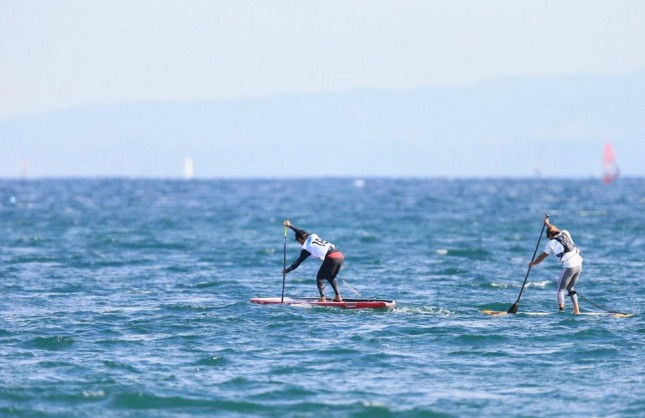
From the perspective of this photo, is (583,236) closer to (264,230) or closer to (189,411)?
(264,230)

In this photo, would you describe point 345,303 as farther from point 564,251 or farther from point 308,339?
point 564,251

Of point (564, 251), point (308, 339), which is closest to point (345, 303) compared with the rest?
point (308, 339)

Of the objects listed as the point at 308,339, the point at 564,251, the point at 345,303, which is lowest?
the point at 308,339

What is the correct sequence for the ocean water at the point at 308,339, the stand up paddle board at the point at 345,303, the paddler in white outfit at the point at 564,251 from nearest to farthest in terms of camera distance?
the ocean water at the point at 308,339 < the paddler in white outfit at the point at 564,251 < the stand up paddle board at the point at 345,303

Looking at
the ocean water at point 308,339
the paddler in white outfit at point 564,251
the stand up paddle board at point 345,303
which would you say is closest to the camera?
the ocean water at point 308,339

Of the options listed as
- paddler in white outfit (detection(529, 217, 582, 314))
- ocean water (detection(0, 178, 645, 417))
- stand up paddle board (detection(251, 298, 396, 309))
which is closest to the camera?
ocean water (detection(0, 178, 645, 417))

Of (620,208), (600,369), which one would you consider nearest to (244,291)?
(600,369)

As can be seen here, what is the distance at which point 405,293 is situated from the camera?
31.9m

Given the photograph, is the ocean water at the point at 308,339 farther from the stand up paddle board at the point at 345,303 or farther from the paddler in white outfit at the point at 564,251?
the paddler in white outfit at the point at 564,251

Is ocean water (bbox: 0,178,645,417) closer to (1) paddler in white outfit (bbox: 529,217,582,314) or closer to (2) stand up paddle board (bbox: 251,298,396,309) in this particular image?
(2) stand up paddle board (bbox: 251,298,396,309)

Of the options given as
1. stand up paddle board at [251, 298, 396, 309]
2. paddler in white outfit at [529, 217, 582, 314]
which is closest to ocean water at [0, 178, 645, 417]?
stand up paddle board at [251, 298, 396, 309]

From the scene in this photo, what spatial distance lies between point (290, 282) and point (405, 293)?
4.99 meters

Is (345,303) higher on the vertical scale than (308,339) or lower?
higher

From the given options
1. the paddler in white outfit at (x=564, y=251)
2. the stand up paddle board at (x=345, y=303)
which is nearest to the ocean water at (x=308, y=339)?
the stand up paddle board at (x=345, y=303)
